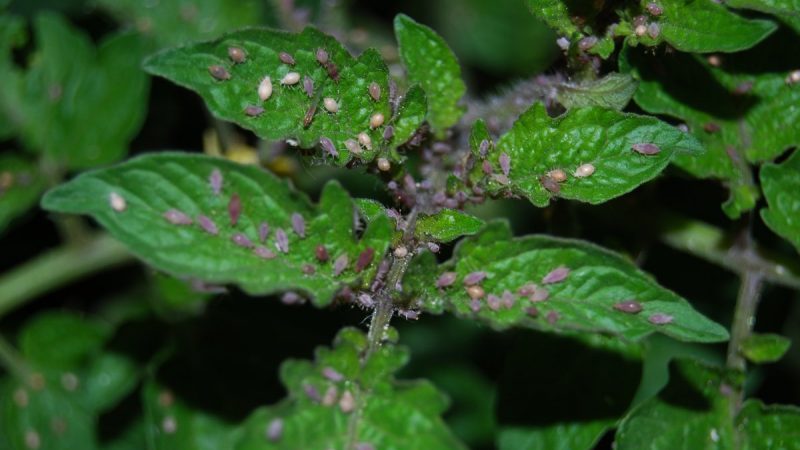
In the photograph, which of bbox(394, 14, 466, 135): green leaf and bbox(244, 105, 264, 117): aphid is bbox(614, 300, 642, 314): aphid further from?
bbox(244, 105, 264, 117): aphid

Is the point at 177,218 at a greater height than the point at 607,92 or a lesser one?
lesser

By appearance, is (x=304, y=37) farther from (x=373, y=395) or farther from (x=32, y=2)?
(x=32, y=2)

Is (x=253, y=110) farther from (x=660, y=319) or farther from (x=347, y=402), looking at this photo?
(x=660, y=319)

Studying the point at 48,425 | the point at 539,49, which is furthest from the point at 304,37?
the point at 539,49

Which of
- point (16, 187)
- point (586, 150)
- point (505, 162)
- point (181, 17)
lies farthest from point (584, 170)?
point (16, 187)

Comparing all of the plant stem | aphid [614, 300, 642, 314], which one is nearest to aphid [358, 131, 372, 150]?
aphid [614, 300, 642, 314]

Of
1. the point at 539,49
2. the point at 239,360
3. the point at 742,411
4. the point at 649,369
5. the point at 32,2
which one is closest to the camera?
the point at 742,411
